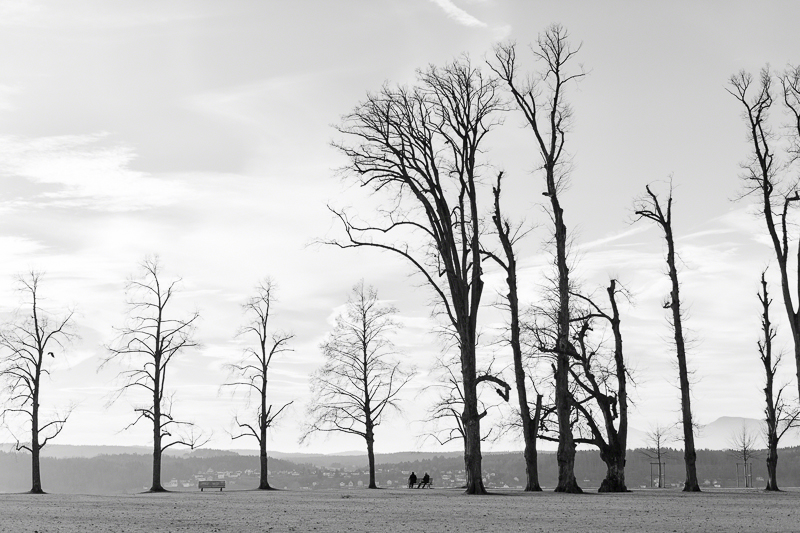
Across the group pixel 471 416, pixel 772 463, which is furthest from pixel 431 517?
pixel 772 463

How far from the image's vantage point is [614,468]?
3922cm

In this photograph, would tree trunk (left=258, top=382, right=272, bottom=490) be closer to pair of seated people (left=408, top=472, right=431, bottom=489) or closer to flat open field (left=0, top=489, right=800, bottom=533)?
pair of seated people (left=408, top=472, right=431, bottom=489)

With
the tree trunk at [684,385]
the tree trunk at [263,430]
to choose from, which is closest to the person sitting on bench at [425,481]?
the tree trunk at [263,430]

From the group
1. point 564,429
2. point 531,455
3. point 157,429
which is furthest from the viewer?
point 157,429

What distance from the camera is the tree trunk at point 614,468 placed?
38.9 metres

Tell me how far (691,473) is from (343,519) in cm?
2408

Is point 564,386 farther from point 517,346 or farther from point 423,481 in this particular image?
point 423,481

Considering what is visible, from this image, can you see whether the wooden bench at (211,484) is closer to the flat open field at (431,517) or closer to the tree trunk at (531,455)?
the tree trunk at (531,455)

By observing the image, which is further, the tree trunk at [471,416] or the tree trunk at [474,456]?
the tree trunk at [474,456]

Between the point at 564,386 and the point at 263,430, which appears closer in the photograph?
the point at 564,386

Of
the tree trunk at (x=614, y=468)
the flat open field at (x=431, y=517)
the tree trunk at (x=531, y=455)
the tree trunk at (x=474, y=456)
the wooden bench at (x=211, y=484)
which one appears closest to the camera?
the flat open field at (x=431, y=517)

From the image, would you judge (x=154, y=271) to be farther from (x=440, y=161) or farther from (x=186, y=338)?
(x=440, y=161)

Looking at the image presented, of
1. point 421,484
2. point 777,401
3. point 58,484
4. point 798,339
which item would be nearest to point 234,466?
point 58,484

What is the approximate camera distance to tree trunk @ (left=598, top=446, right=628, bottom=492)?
38.9m
